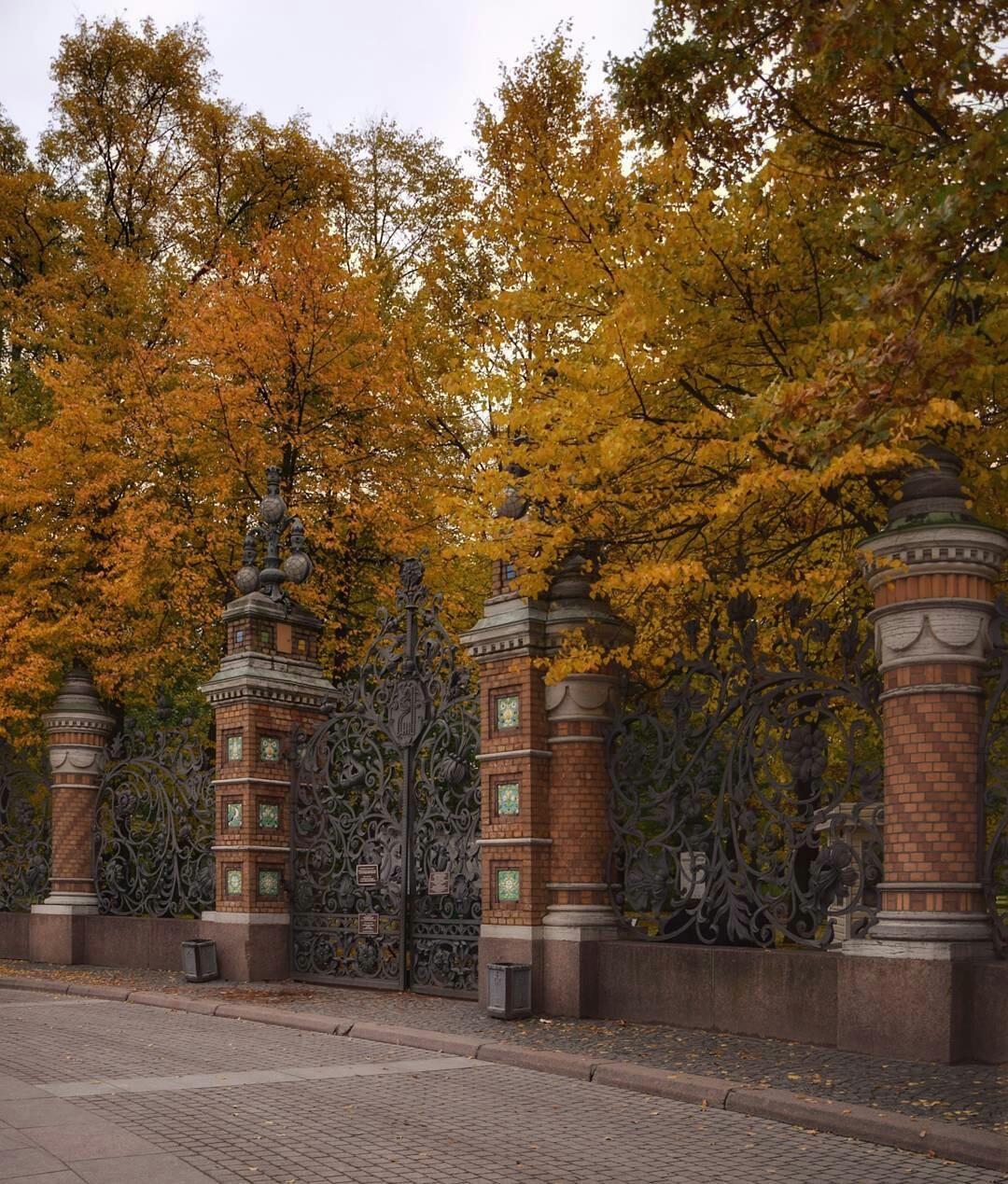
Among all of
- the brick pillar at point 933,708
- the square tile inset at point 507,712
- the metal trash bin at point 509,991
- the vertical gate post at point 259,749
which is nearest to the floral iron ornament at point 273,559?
the vertical gate post at point 259,749

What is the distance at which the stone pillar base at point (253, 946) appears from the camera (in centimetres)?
1683

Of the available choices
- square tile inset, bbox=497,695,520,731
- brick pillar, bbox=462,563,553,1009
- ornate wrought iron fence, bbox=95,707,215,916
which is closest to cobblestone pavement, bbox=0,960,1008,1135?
brick pillar, bbox=462,563,553,1009

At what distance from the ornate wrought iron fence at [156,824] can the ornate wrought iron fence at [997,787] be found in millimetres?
10953

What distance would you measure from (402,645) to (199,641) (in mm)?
9265

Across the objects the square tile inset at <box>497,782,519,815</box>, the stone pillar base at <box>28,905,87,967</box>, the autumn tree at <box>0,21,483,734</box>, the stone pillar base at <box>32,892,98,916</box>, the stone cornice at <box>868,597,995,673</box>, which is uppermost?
the autumn tree at <box>0,21,483,734</box>

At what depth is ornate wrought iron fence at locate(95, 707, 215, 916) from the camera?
61.4 feet

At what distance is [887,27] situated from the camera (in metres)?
7.45

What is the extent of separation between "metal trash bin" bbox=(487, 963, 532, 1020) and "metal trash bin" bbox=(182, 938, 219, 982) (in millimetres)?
5317

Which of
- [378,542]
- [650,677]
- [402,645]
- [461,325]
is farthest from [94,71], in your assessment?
[650,677]

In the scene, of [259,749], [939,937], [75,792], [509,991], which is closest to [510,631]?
[509,991]

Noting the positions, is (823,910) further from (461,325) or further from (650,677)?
(461,325)

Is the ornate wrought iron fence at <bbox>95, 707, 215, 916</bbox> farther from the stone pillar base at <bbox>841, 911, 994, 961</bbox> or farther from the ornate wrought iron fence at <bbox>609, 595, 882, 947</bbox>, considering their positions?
the stone pillar base at <bbox>841, 911, 994, 961</bbox>

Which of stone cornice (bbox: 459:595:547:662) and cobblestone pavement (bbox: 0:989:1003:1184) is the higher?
stone cornice (bbox: 459:595:547:662)

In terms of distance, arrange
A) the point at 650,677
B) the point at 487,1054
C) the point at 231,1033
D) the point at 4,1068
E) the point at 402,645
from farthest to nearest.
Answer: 1. the point at 402,645
2. the point at 650,677
3. the point at 231,1033
4. the point at 487,1054
5. the point at 4,1068
